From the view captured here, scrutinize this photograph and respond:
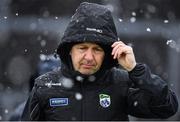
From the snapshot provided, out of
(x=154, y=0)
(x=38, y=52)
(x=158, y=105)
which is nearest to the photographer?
(x=158, y=105)

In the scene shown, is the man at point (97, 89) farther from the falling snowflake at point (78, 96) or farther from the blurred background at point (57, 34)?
the blurred background at point (57, 34)

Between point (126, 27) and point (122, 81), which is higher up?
point (122, 81)

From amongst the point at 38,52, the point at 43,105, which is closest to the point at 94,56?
the point at 43,105

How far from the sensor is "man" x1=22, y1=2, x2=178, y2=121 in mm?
4547

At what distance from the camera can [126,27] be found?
960cm

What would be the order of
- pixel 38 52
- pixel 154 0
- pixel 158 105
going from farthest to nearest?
pixel 154 0
pixel 38 52
pixel 158 105

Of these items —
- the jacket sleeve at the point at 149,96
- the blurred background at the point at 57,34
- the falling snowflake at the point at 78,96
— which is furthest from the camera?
the blurred background at the point at 57,34

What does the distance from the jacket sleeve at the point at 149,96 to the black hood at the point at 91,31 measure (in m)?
0.27

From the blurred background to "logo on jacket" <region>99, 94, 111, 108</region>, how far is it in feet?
13.3

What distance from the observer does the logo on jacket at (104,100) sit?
4609 mm

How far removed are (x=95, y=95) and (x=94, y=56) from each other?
23 cm

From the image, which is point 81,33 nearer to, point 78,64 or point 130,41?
point 78,64

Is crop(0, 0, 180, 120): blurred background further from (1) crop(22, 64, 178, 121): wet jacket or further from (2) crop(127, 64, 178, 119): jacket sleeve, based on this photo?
(2) crop(127, 64, 178, 119): jacket sleeve

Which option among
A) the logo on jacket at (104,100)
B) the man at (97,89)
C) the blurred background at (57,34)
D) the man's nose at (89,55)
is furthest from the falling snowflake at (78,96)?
the blurred background at (57,34)
